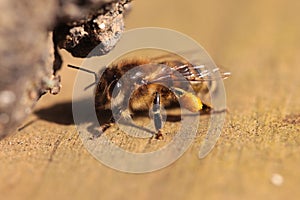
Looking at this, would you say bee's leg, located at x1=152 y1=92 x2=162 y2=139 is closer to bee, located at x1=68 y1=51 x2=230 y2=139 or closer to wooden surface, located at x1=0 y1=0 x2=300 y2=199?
bee, located at x1=68 y1=51 x2=230 y2=139

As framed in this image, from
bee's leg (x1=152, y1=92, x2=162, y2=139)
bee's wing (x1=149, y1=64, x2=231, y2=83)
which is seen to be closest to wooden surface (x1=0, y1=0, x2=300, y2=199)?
bee's wing (x1=149, y1=64, x2=231, y2=83)

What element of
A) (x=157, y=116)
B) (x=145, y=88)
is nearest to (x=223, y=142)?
(x=157, y=116)

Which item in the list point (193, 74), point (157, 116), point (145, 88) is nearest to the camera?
point (157, 116)

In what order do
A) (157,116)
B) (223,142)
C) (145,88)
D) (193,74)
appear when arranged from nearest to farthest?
(223,142)
(157,116)
(145,88)
(193,74)

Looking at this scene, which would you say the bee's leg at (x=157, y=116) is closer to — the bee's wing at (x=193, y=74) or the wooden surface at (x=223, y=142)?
the bee's wing at (x=193, y=74)

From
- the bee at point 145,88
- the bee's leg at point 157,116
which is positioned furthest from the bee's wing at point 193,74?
the bee's leg at point 157,116

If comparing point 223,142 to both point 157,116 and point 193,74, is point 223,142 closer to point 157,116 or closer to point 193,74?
point 157,116
